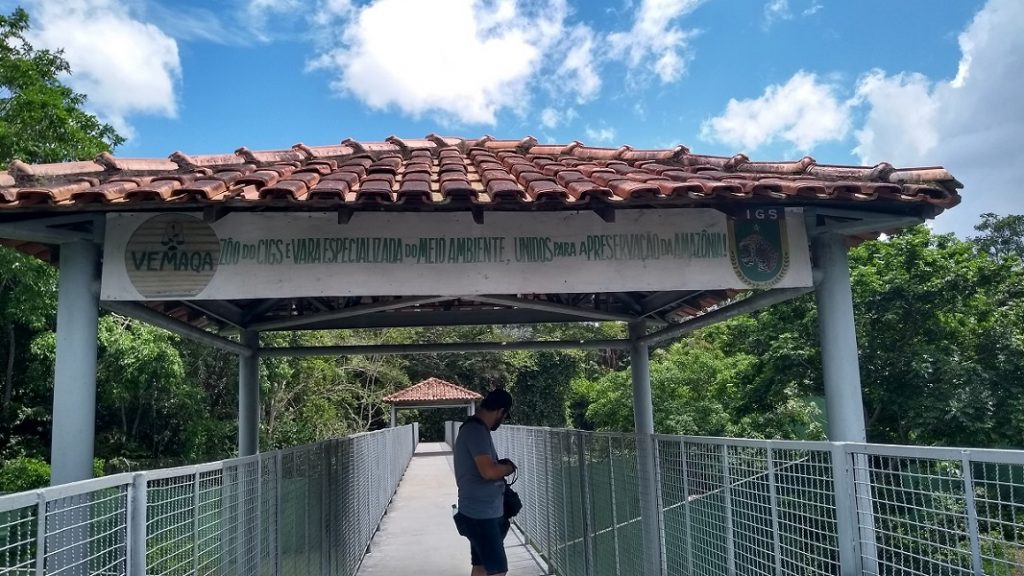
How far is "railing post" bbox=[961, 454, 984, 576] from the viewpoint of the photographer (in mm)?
2240

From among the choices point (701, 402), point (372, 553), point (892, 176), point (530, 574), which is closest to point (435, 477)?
point (701, 402)

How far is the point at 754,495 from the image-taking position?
12.2 feet

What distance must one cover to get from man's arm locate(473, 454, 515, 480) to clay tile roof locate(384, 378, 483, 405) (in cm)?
2734

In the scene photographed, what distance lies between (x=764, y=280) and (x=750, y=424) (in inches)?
504

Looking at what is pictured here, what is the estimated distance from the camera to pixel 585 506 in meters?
7.53

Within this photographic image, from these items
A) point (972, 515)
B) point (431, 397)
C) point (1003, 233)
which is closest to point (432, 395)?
point (431, 397)

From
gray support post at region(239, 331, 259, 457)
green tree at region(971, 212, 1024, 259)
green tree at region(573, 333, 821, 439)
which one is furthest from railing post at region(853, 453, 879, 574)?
green tree at region(971, 212, 1024, 259)

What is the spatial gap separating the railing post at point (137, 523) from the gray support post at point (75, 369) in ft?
4.72

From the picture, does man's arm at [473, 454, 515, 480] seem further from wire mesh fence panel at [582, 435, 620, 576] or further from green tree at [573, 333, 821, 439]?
green tree at [573, 333, 821, 439]

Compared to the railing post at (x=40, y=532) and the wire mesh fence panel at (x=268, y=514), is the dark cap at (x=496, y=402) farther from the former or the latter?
the railing post at (x=40, y=532)

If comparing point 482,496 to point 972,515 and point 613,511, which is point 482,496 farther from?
point 972,515

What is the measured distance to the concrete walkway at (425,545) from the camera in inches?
392

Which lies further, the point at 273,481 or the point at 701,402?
the point at 701,402

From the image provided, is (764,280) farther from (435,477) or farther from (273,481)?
(435,477)
